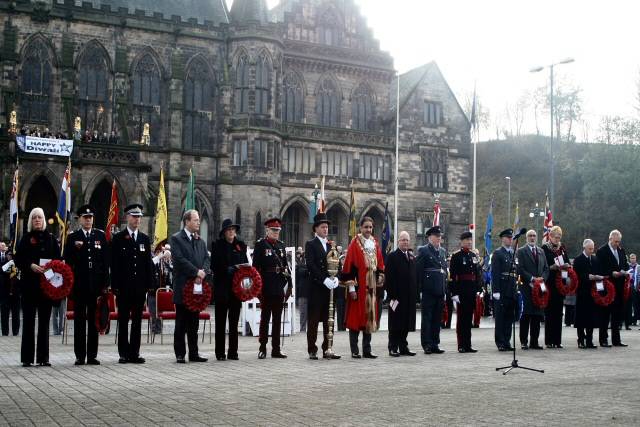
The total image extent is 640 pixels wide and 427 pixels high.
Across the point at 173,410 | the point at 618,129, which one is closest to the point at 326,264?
Answer: the point at 173,410

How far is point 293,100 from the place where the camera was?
51656mm

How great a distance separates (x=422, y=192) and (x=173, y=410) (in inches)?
1842

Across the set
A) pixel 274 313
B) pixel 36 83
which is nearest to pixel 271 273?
pixel 274 313

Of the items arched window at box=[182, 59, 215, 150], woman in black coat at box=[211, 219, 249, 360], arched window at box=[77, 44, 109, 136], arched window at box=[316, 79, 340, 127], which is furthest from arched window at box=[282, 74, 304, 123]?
woman in black coat at box=[211, 219, 249, 360]

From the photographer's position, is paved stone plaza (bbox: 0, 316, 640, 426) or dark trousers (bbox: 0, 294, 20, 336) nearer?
paved stone plaza (bbox: 0, 316, 640, 426)

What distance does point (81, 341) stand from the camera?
13367mm

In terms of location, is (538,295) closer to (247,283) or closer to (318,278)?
(318,278)

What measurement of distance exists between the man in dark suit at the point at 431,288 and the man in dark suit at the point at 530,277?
5.14 ft

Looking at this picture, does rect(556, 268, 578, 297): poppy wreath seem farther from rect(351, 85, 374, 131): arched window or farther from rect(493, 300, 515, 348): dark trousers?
rect(351, 85, 374, 131): arched window

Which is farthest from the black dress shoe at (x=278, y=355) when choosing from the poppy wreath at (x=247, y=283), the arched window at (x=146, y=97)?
the arched window at (x=146, y=97)

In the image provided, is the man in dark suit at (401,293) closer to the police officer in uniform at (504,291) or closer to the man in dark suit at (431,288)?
the man in dark suit at (431,288)

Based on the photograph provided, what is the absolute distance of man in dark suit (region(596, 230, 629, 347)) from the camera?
18391 mm

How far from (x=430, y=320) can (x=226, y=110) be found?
34036 mm

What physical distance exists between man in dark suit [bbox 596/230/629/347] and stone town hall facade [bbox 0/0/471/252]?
1065 inches
